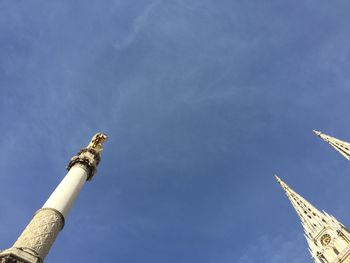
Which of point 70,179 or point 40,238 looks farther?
point 70,179

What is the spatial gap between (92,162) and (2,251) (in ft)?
21.4

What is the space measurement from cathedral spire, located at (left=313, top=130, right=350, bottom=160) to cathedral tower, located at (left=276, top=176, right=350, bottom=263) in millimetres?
11768

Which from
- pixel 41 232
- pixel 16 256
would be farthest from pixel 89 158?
pixel 16 256

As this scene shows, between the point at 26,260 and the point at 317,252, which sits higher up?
the point at 317,252

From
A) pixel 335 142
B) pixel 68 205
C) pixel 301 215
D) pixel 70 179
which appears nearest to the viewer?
pixel 68 205

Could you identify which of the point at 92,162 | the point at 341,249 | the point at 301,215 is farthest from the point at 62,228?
the point at 301,215

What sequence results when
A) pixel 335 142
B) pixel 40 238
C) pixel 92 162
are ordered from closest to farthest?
pixel 40 238 < pixel 92 162 < pixel 335 142

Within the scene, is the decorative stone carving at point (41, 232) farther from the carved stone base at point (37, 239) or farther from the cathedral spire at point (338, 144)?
the cathedral spire at point (338, 144)

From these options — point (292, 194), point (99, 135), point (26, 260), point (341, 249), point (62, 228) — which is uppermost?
point (292, 194)

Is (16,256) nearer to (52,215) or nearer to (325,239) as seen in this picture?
(52,215)

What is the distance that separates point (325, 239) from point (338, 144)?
50.0 ft

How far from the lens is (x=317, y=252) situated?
5775 cm

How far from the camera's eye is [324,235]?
59.8 m

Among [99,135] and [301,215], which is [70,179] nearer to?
[99,135]
